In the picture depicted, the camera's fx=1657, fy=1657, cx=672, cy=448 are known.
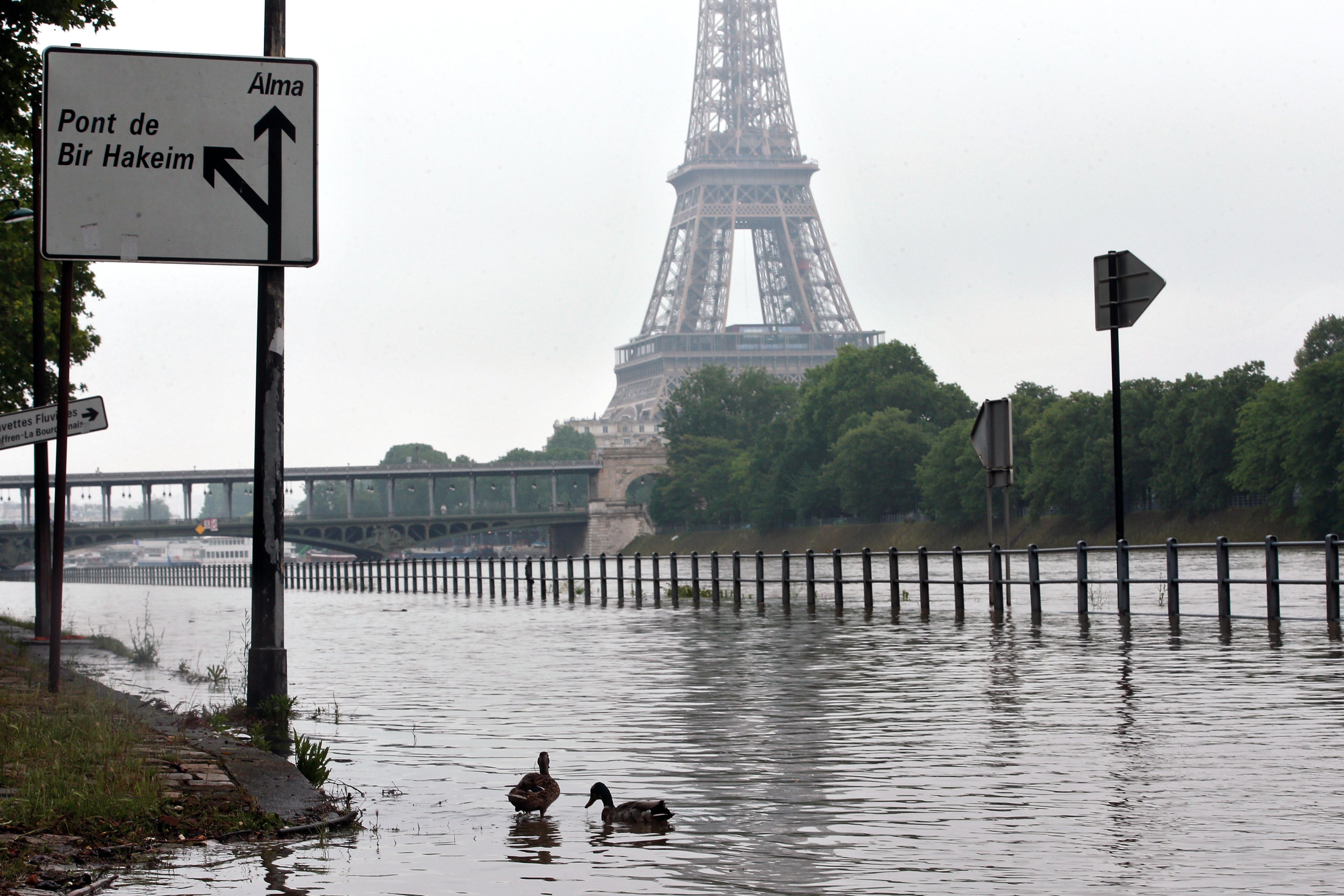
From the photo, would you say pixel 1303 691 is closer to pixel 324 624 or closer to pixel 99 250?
pixel 99 250

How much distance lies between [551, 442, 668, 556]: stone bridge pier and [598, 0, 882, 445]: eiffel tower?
7.61 meters

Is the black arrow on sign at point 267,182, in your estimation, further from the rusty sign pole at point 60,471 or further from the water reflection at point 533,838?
the water reflection at point 533,838

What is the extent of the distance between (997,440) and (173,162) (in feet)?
50.9

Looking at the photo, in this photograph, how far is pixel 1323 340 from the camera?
87.4 metres

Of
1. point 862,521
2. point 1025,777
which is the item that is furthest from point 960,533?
point 1025,777

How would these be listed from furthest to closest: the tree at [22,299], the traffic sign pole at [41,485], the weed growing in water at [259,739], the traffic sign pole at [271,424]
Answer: the tree at [22,299] → the traffic sign pole at [41,485] → the traffic sign pole at [271,424] → the weed growing in water at [259,739]

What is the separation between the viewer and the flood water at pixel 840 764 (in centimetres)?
668

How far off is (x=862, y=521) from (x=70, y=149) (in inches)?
4005

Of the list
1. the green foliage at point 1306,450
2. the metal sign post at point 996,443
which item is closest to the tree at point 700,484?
the green foliage at point 1306,450

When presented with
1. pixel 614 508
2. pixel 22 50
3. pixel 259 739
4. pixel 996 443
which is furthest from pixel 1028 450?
pixel 259 739

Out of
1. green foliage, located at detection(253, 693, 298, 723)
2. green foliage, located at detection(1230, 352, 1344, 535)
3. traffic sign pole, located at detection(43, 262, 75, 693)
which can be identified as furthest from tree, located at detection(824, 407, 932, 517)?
green foliage, located at detection(253, 693, 298, 723)

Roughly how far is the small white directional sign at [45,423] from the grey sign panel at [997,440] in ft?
42.3

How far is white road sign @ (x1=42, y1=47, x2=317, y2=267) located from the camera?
11055 mm

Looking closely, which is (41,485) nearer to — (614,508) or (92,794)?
(92,794)
